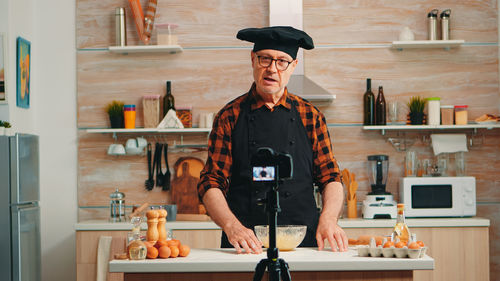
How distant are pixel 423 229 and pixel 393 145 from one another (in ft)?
2.44

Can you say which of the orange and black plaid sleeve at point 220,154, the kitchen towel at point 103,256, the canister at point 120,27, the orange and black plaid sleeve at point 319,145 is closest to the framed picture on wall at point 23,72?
the canister at point 120,27

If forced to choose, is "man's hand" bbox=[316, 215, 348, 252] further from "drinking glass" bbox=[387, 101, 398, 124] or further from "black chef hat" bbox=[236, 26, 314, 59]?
"drinking glass" bbox=[387, 101, 398, 124]

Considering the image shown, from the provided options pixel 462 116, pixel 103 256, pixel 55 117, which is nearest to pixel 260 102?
pixel 103 256

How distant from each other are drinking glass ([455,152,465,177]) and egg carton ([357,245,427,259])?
9.39ft

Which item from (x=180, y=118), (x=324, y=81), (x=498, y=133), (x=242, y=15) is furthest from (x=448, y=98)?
(x=180, y=118)

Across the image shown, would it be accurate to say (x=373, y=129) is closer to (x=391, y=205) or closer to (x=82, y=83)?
(x=391, y=205)

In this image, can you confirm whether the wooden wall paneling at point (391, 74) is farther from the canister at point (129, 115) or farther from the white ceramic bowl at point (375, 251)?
the white ceramic bowl at point (375, 251)

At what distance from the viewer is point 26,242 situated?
3932 mm

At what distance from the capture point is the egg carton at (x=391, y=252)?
1837mm

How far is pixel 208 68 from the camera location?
15.6 feet

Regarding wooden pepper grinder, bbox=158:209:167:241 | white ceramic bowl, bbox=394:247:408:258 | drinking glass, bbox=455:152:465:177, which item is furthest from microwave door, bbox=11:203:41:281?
drinking glass, bbox=455:152:465:177

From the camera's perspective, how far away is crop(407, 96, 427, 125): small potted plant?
14.9 feet

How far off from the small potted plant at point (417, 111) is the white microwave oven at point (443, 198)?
436 millimetres

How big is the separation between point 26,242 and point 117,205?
0.76 meters
